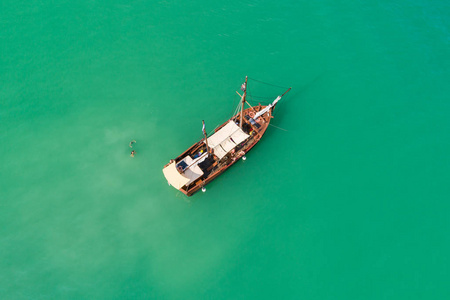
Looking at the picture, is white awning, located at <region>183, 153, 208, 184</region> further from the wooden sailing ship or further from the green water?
the green water

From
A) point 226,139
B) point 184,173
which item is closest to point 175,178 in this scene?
point 184,173

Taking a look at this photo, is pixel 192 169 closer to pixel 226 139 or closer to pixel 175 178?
pixel 175 178

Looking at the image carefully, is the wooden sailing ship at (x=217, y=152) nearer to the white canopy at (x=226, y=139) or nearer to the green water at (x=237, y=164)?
the white canopy at (x=226, y=139)

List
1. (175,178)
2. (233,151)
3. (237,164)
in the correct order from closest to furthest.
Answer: (175,178), (233,151), (237,164)

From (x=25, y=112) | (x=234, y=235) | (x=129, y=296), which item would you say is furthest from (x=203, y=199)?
(x=25, y=112)

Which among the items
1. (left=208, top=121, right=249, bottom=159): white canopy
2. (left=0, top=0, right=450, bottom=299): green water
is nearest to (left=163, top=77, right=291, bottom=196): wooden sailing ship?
(left=208, top=121, right=249, bottom=159): white canopy
